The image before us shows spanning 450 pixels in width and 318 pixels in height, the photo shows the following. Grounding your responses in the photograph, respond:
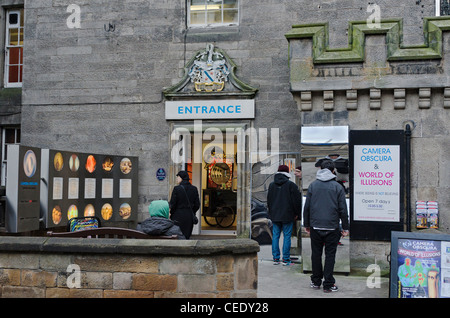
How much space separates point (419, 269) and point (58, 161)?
6.27 meters

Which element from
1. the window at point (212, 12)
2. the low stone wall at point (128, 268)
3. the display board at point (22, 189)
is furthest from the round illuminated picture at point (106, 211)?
the low stone wall at point (128, 268)

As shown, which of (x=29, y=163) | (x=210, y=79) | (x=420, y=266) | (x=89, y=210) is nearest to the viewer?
(x=420, y=266)

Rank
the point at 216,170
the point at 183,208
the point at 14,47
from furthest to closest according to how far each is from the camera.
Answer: the point at 216,170 → the point at 14,47 → the point at 183,208

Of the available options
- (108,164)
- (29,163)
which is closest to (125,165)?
(108,164)

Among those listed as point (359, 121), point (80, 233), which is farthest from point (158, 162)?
point (80, 233)

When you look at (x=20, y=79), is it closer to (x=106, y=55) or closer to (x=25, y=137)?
(x=25, y=137)

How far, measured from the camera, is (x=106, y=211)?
11.1 metres

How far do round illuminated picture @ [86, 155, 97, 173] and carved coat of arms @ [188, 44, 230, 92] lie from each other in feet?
9.20

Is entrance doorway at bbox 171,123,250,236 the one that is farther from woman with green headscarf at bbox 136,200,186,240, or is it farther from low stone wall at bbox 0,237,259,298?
low stone wall at bbox 0,237,259,298

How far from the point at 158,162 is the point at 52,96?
3.16m

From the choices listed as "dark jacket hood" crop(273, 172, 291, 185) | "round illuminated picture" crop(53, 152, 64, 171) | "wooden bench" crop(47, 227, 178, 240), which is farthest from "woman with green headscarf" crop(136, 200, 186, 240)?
"round illuminated picture" crop(53, 152, 64, 171)

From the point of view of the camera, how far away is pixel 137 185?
11852mm

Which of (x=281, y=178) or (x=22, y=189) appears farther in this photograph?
(x=281, y=178)

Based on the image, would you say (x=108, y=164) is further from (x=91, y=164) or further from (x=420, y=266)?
(x=420, y=266)
